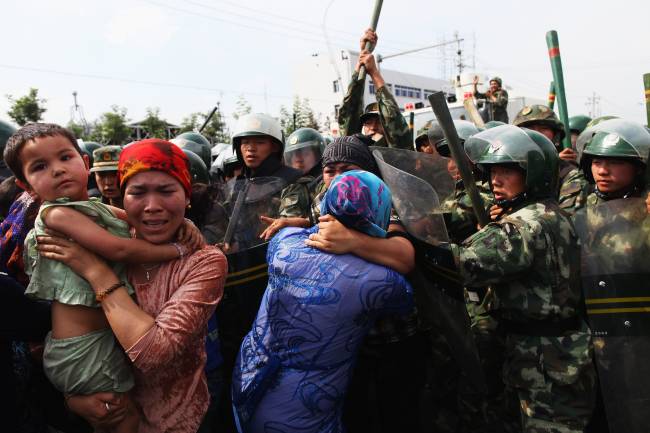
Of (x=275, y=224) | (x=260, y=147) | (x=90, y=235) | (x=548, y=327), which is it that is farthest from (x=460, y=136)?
(x=90, y=235)

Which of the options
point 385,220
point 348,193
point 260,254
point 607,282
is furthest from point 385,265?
point 607,282

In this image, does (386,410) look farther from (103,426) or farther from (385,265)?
(103,426)

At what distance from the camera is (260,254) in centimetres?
284

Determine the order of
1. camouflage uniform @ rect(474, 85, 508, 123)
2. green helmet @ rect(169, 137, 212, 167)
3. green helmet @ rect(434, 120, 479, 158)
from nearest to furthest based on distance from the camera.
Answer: green helmet @ rect(434, 120, 479, 158), green helmet @ rect(169, 137, 212, 167), camouflage uniform @ rect(474, 85, 508, 123)

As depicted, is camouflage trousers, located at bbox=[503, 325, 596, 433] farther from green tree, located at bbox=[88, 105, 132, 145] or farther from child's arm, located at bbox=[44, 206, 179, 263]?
green tree, located at bbox=[88, 105, 132, 145]

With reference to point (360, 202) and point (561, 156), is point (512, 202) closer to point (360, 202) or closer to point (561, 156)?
point (360, 202)

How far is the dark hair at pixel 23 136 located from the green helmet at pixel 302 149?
9.93 feet

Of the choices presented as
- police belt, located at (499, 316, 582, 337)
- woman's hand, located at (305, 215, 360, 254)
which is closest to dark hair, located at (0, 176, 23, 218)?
woman's hand, located at (305, 215, 360, 254)

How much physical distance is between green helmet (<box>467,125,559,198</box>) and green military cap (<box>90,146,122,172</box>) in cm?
284

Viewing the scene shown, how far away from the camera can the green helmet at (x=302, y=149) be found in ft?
16.6

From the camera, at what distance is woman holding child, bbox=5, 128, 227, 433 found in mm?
1722

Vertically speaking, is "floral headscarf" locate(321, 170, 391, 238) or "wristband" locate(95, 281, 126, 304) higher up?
"floral headscarf" locate(321, 170, 391, 238)

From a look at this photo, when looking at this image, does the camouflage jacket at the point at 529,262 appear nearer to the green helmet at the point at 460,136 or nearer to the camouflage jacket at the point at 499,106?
the green helmet at the point at 460,136

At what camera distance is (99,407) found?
1.74 m
